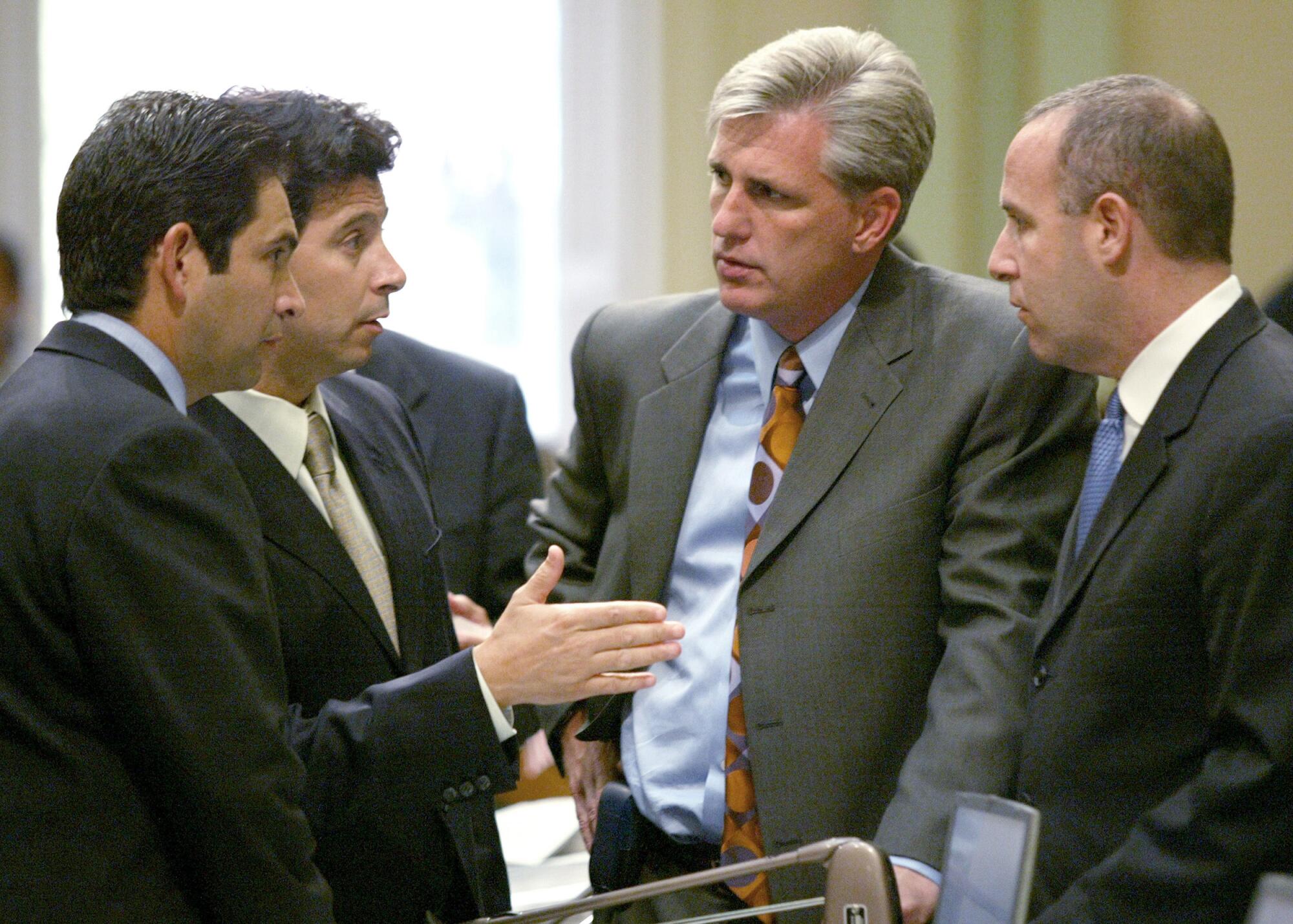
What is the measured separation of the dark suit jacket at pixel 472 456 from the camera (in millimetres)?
2947

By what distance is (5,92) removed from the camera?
5.16 meters

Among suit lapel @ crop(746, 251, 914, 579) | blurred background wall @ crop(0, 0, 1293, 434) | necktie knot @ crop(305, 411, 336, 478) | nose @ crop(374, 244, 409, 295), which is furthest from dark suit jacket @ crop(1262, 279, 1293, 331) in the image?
necktie knot @ crop(305, 411, 336, 478)

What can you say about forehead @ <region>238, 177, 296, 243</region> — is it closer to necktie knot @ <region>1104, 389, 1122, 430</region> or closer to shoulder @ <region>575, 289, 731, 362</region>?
shoulder @ <region>575, 289, 731, 362</region>

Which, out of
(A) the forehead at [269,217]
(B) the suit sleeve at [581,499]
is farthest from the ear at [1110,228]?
(A) the forehead at [269,217]

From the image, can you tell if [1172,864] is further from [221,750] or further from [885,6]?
[885,6]

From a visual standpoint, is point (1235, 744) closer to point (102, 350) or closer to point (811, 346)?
point (811, 346)

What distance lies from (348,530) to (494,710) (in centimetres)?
41

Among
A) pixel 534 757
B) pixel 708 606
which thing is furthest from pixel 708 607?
pixel 534 757

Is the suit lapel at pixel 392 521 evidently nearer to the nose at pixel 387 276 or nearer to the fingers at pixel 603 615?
the nose at pixel 387 276

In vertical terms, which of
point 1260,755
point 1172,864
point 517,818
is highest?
point 1260,755

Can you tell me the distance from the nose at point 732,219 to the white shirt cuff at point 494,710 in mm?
708

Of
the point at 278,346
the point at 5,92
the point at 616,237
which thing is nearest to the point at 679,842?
the point at 278,346

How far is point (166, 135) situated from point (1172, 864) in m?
1.33

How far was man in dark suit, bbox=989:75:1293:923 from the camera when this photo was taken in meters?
1.50
